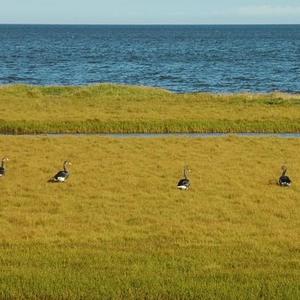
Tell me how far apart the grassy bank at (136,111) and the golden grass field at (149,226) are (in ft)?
29.4

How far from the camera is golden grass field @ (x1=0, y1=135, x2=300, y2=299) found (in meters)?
15.4

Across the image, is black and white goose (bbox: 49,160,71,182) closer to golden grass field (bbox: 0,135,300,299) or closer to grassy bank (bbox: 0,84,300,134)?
golden grass field (bbox: 0,135,300,299)

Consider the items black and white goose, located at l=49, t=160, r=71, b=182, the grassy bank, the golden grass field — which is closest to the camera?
the golden grass field

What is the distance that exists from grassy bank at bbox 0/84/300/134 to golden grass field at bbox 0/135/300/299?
29.4 ft

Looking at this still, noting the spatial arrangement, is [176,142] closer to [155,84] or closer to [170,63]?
[155,84]

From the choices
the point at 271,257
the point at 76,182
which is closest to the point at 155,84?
the point at 76,182

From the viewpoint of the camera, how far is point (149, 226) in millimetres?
20438

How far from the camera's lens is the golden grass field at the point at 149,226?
1543 cm

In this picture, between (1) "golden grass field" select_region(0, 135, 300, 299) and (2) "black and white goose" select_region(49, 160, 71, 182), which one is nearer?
(1) "golden grass field" select_region(0, 135, 300, 299)

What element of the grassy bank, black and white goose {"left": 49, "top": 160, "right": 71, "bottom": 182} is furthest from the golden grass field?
the grassy bank

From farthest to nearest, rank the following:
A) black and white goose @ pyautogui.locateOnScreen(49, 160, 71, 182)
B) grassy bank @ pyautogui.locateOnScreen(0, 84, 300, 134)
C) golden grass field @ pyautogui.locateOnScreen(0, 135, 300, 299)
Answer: grassy bank @ pyautogui.locateOnScreen(0, 84, 300, 134)
black and white goose @ pyautogui.locateOnScreen(49, 160, 71, 182)
golden grass field @ pyautogui.locateOnScreen(0, 135, 300, 299)

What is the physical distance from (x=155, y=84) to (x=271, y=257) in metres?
68.6

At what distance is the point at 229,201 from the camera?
2370 centimetres

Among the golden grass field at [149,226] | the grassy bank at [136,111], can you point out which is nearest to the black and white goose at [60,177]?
the golden grass field at [149,226]
